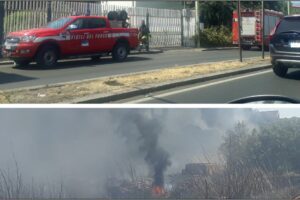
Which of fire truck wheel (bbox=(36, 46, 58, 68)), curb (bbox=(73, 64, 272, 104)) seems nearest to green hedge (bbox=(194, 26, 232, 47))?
curb (bbox=(73, 64, 272, 104))

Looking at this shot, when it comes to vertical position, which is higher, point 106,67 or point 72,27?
point 72,27

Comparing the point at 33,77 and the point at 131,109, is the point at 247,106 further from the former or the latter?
the point at 33,77

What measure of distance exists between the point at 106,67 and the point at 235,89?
1.39 meters

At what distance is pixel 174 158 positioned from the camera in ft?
10.5

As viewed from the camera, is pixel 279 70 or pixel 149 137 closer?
pixel 149 137

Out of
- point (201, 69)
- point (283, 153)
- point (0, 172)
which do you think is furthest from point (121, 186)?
point (201, 69)

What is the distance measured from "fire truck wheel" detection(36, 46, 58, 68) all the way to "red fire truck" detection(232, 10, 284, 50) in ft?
6.15

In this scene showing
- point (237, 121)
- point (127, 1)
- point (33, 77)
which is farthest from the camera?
point (33, 77)

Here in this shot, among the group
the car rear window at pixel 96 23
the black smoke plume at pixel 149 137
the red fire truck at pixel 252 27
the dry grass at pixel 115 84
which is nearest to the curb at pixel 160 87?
the dry grass at pixel 115 84

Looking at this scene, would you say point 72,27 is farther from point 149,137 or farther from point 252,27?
point 149,137

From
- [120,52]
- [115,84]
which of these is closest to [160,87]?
[115,84]

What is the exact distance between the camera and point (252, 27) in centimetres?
456

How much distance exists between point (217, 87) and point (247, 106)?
7.59 feet

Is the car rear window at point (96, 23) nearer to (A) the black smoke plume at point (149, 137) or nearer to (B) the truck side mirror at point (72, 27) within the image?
(B) the truck side mirror at point (72, 27)
